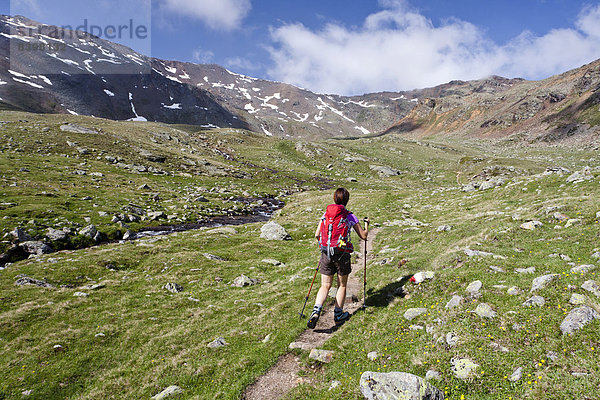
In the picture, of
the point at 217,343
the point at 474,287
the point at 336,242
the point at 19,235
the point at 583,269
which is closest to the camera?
the point at 583,269

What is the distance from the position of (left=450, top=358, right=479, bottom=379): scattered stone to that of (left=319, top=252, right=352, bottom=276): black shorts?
15.0ft

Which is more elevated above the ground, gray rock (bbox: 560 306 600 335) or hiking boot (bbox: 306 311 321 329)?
gray rock (bbox: 560 306 600 335)

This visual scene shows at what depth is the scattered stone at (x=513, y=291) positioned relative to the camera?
366 inches

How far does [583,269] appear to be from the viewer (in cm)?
935

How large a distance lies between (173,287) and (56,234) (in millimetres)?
22743

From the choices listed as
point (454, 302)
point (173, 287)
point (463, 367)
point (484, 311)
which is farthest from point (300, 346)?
point (173, 287)

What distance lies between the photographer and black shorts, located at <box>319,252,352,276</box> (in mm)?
10844

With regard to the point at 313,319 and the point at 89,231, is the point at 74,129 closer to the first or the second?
the point at 89,231

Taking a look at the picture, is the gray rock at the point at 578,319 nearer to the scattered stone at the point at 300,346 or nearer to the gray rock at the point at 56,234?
the scattered stone at the point at 300,346

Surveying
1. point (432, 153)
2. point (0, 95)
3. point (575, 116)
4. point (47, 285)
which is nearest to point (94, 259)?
point (47, 285)

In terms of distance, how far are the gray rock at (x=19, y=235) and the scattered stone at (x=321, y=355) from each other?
118 ft

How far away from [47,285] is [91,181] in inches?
1914

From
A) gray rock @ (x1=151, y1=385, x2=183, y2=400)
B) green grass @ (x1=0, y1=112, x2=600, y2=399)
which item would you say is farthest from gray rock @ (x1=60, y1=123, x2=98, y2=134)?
gray rock @ (x1=151, y1=385, x2=183, y2=400)

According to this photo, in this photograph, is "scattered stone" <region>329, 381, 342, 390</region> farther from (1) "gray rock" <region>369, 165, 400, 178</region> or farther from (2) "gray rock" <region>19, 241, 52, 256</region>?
(1) "gray rock" <region>369, 165, 400, 178</region>
